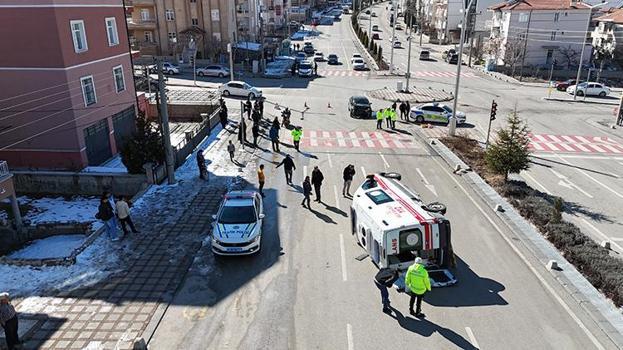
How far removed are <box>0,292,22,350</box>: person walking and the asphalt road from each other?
328cm

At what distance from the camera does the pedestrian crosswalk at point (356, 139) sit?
30.3 m

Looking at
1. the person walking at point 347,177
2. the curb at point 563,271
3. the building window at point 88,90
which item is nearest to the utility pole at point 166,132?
the building window at point 88,90

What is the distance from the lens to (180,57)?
218ft

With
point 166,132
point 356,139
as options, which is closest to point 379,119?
point 356,139

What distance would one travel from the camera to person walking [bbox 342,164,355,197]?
2119 cm

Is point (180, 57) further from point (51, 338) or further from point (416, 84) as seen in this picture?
point (51, 338)

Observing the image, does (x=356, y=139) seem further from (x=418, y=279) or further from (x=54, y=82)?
(x=418, y=279)

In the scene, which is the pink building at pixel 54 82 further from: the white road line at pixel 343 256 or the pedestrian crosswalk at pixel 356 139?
the white road line at pixel 343 256

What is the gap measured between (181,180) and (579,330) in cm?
1815

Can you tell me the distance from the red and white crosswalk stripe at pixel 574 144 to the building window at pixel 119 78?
26741mm

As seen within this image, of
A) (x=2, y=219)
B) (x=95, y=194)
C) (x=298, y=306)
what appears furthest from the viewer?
(x=95, y=194)

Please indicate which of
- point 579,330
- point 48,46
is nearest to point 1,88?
point 48,46

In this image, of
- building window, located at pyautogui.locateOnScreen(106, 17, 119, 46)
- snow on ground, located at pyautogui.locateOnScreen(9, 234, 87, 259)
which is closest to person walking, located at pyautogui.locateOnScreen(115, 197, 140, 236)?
snow on ground, located at pyautogui.locateOnScreen(9, 234, 87, 259)

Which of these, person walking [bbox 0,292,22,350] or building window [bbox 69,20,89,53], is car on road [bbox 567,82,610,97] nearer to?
building window [bbox 69,20,89,53]
